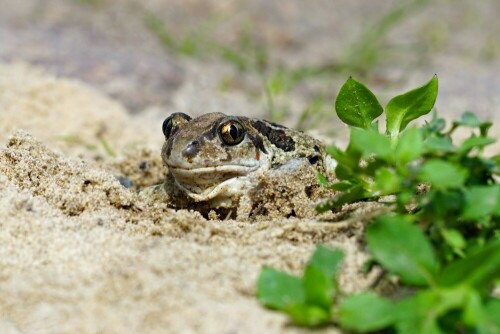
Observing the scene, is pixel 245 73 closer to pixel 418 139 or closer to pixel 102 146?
pixel 102 146

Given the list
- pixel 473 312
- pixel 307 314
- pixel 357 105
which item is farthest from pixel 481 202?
pixel 357 105

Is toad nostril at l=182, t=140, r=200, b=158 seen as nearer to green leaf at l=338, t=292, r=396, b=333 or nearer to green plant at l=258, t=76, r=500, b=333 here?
green plant at l=258, t=76, r=500, b=333

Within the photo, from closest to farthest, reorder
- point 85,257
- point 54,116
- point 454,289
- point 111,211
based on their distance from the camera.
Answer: point 454,289 < point 85,257 < point 111,211 < point 54,116

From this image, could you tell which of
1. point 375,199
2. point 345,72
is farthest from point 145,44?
point 375,199

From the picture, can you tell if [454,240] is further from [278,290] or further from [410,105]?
[410,105]

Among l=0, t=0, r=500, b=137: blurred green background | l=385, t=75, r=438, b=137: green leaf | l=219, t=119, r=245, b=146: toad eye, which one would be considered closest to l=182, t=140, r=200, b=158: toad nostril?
l=219, t=119, r=245, b=146: toad eye

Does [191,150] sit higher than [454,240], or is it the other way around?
[191,150]
